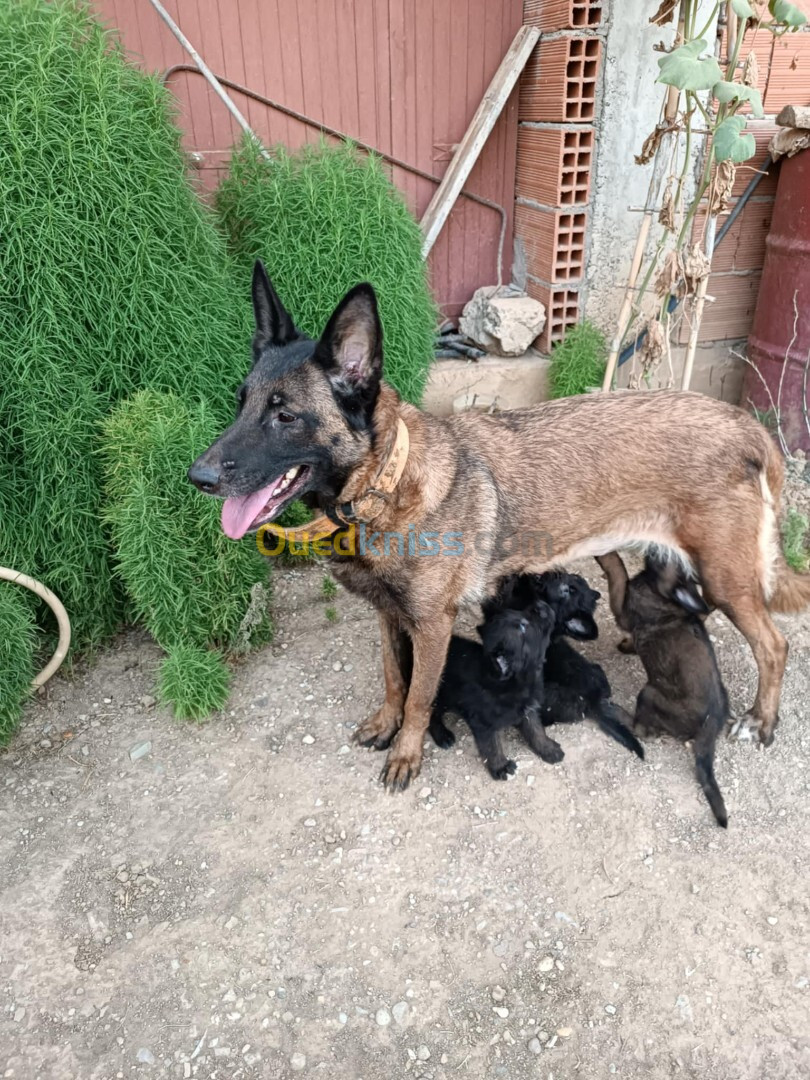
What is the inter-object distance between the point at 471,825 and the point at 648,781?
766 mm

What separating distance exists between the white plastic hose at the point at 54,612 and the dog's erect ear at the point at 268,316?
157cm

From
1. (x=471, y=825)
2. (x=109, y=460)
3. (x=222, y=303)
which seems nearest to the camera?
(x=471, y=825)

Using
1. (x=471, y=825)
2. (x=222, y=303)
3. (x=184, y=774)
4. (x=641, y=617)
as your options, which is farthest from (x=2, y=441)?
(x=641, y=617)

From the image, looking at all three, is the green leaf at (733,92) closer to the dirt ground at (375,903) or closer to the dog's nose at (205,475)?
the dirt ground at (375,903)

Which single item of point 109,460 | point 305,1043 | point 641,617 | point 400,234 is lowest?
point 305,1043

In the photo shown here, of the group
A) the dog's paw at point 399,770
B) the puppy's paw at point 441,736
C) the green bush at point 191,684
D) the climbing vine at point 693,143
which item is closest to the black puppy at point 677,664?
the puppy's paw at point 441,736

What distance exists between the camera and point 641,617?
127 inches

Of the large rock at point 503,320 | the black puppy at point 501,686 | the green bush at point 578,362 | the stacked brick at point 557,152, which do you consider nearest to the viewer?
the black puppy at point 501,686

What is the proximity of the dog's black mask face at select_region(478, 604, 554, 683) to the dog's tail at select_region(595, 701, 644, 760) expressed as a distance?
432mm

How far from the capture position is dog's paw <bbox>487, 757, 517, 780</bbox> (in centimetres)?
302

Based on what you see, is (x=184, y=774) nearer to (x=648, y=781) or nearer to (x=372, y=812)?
(x=372, y=812)

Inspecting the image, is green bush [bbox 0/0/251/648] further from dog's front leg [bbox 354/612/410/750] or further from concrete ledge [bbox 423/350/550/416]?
concrete ledge [bbox 423/350/550/416]

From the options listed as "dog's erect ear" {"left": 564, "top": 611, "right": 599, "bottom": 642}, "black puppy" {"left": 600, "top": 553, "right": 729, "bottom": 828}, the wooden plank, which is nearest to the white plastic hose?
"dog's erect ear" {"left": 564, "top": 611, "right": 599, "bottom": 642}

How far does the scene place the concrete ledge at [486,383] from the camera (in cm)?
525
